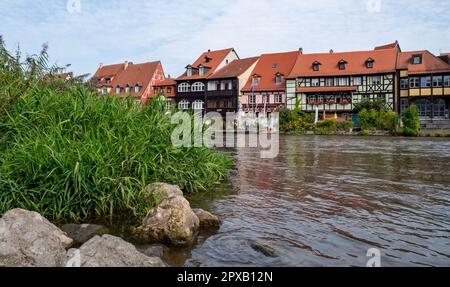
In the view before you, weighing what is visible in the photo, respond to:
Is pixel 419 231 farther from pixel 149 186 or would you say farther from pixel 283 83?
pixel 283 83

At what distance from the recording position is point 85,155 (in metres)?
6.97

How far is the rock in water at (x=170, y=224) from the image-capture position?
5805 millimetres

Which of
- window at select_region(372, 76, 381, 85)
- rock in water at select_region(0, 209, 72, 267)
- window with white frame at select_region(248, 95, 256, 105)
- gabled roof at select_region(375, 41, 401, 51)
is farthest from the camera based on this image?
window with white frame at select_region(248, 95, 256, 105)

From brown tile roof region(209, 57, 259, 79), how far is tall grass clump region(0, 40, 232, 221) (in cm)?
4917

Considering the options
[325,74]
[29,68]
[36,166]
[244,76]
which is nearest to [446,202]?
[36,166]

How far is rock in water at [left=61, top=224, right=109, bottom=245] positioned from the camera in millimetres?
5770

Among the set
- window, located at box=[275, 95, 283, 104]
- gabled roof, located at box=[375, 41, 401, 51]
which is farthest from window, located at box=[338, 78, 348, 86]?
gabled roof, located at box=[375, 41, 401, 51]

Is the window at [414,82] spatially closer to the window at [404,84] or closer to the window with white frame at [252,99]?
the window at [404,84]

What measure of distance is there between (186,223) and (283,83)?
165ft

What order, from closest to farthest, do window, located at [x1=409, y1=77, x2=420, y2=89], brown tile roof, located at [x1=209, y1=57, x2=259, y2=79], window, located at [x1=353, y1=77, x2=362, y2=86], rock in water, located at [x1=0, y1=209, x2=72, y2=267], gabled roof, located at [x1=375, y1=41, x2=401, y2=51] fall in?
rock in water, located at [x1=0, y1=209, x2=72, y2=267]
window, located at [x1=409, y1=77, x2=420, y2=89]
window, located at [x1=353, y1=77, x2=362, y2=86]
gabled roof, located at [x1=375, y1=41, x2=401, y2=51]
brown tile roof, located at [x1=209, y1=57, x2=259, y2=79]

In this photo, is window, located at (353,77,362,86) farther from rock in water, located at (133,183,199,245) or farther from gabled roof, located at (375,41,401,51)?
rock in water, located at (133,183,199,245)

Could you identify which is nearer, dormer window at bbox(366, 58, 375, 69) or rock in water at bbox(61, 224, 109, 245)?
rock in water at bbox(61, 224, 109, 245)

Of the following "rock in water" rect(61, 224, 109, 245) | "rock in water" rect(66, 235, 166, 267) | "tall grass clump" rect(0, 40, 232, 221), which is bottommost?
"rock in water" rect(61, 224, 109, 245)
